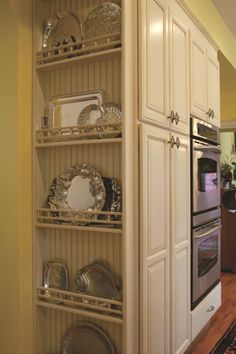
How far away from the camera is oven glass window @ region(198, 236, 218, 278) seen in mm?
2303

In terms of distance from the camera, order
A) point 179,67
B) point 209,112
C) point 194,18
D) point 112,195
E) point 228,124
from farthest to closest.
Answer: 1. point 228,124
2. point 209,112
3. point 194,18
4. point 179,67
5. point 112,195

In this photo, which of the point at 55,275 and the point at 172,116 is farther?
the point at 172,116

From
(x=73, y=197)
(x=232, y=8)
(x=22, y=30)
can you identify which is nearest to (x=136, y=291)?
(x=73, y=197)

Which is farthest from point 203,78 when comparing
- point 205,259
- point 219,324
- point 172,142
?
point 219,324

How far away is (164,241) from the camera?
1789mm

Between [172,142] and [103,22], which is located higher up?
[103,22]

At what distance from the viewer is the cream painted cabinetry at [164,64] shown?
62.6 inches

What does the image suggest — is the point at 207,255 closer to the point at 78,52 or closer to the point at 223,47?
the point at 78,52

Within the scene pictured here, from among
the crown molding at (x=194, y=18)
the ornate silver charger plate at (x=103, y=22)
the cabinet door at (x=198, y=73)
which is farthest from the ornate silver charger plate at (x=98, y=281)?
the crown molding at (x=194, y=18)

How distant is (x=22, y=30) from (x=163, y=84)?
31.0 inches

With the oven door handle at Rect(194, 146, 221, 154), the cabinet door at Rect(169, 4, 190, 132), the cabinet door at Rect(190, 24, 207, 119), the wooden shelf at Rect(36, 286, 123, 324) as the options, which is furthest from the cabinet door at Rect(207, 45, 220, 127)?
the wooden shelf at Rect(36, 286, 123, 324)

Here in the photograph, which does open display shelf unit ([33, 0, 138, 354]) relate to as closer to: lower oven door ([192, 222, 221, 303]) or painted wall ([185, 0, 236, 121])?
lower oven door ([192, 222, 221, 303])

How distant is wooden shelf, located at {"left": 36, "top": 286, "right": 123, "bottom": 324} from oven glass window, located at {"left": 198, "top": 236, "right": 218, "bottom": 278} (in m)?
0.96

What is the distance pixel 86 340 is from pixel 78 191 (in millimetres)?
763
